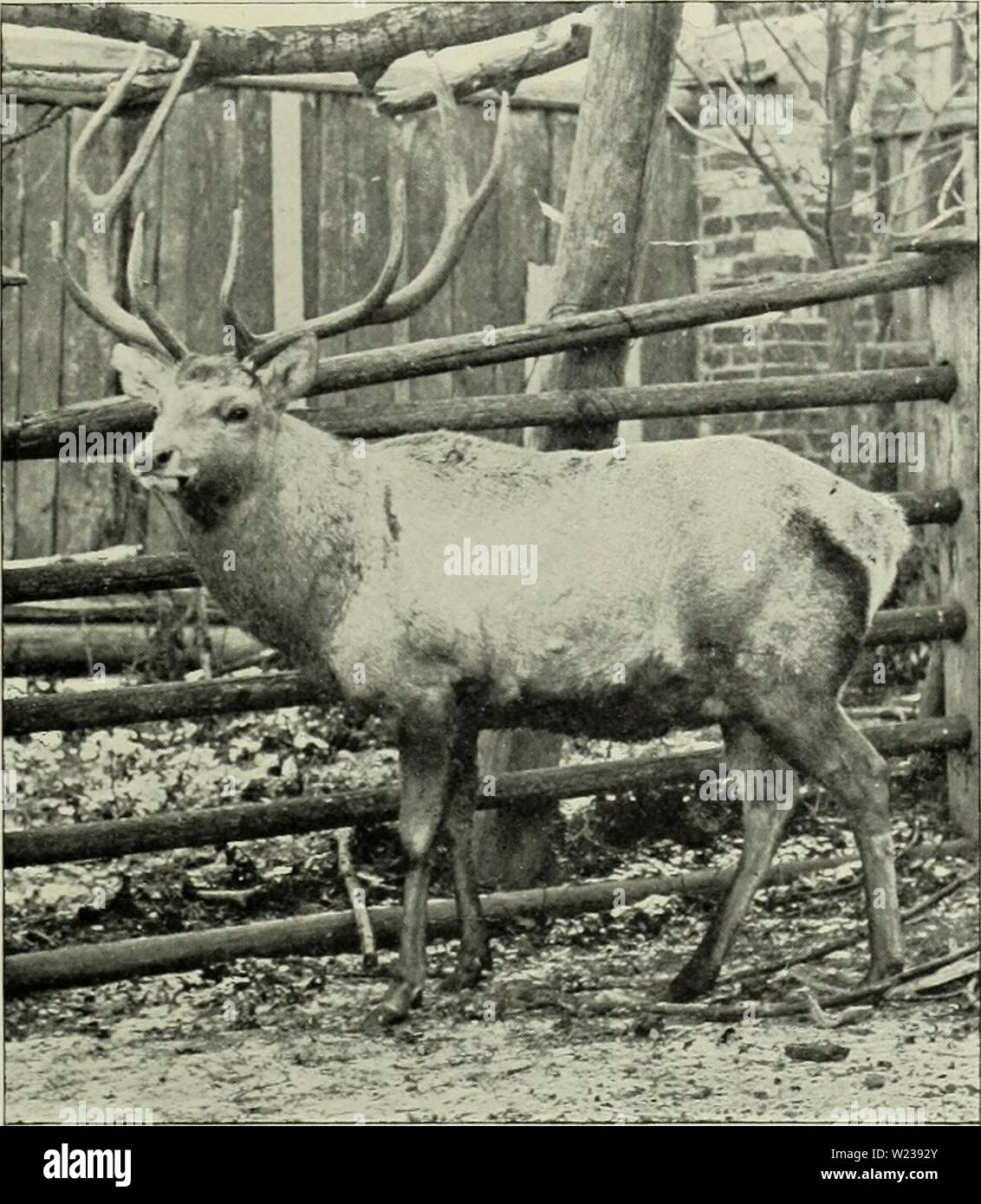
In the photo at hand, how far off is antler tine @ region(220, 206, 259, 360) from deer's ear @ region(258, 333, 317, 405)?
0.23 ft

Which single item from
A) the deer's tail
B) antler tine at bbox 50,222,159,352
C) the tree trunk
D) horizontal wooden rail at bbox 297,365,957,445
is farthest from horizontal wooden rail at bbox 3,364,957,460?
the deer's tail

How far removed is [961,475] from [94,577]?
8.20 feet

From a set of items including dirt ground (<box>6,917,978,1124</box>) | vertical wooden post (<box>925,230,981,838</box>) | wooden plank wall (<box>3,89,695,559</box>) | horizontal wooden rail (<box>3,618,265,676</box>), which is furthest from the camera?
vertical wooden post (<box>925,230,981,838</box>)

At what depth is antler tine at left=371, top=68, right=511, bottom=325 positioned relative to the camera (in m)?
5.55

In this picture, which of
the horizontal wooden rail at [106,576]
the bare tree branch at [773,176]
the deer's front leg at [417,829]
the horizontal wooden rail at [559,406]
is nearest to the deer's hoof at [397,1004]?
the deer's front leg at [417,829]

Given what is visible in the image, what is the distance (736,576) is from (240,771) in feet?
4.83

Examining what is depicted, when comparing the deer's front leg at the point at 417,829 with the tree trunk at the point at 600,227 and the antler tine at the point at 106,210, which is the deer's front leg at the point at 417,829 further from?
the antler tine at the point at 106,210

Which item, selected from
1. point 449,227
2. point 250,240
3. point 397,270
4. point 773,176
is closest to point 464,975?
point 397,270

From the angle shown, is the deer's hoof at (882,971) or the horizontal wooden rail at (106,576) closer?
the deer's hoof at (882,971)

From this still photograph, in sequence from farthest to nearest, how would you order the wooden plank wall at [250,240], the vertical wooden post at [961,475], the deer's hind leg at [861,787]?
the vertical wooden post at [961,475] → the wooden plank wall at [250,240] → the deer's hind leg at [861,787]

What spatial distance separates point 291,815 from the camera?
576 centimetres

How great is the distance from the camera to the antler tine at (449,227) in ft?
18.2

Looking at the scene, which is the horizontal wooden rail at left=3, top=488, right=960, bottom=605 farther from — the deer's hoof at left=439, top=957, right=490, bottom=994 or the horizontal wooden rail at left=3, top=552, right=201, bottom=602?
the deer's hoof at left=439, top=957, right=490, bottom=994

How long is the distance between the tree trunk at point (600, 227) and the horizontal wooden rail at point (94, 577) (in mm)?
1030
